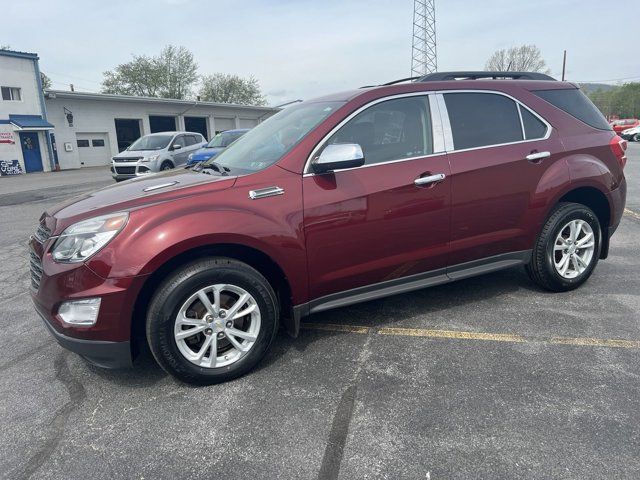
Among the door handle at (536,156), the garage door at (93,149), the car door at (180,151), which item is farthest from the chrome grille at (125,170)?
the garage door at (93,149)

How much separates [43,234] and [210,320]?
1.21 metres

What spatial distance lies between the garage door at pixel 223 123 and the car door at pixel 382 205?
3702 cm

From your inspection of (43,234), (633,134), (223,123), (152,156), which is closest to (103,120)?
(223,123)

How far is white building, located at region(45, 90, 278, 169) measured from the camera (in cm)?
2795

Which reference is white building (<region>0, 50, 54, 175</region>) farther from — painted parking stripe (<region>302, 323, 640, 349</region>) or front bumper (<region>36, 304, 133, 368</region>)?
painted parking stripe (<region>302, 323, 640, 349</region>)

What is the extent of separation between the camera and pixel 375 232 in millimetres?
3172

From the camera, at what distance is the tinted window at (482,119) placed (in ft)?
11.6

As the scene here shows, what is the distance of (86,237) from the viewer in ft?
8.57

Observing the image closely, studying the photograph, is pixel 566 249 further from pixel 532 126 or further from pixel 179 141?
pixel 179 141

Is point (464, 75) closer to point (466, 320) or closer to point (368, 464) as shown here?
point (466, 320)

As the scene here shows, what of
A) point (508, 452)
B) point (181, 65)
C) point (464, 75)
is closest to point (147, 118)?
point (181, 65)

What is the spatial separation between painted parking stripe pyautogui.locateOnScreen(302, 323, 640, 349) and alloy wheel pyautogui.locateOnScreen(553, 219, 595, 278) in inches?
35.6

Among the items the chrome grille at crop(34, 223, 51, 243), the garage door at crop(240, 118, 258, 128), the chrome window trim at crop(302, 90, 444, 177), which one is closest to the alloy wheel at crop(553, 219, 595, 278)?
the chrome window trim at crop(302, 90, 444, 177)

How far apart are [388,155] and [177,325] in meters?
1.86
